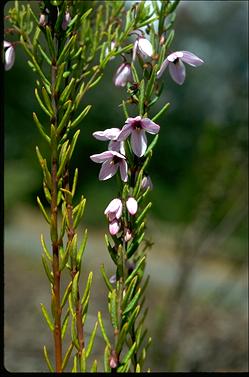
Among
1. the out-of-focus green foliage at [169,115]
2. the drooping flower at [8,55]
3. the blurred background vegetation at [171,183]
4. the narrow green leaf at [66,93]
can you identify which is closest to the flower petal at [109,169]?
the narrow green leaf at [66,93]

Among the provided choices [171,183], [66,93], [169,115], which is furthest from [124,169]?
[169,115]

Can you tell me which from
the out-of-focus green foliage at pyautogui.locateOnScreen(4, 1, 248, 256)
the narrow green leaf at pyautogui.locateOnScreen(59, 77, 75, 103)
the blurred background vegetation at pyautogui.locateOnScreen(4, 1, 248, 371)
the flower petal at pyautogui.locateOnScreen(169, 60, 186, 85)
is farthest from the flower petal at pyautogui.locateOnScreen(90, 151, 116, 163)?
the out-of-focus green foliage at pyautogui.locateOnScreen(4, 1, 248, 256)

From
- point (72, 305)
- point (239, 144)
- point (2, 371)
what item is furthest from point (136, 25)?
point (239, 144)

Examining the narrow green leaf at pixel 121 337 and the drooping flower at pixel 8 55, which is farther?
the drooping flower at pixel 8 55

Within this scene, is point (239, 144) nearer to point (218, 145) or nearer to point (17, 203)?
point (218, 145)

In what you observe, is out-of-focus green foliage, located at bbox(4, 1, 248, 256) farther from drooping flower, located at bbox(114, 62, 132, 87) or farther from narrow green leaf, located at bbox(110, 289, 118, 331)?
narrow green leaf, located at bbox(110, 289, 118, 331)

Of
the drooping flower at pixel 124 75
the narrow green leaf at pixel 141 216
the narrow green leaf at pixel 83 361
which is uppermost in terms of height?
the drooping flower at pixel 124 75

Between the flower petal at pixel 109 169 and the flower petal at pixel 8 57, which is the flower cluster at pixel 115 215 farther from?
the flower petal at pixel 8 57
